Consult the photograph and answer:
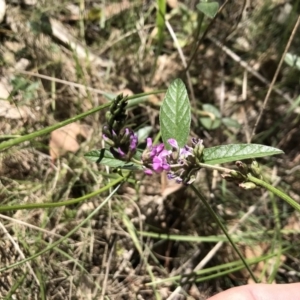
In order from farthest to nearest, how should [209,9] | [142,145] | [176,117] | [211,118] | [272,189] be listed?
[211,118]
[142,145]
[209,9]
[176,117]
[272,189]

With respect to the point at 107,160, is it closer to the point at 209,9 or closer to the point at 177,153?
the point at 177,153

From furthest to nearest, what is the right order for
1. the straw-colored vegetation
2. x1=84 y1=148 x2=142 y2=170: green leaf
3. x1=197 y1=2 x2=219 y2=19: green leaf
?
the straw-colored vegetation → x1=197 y1=2 x2=219 y2=19: green leaf → x1=84 y1=148 x2=142 y2=170: green leaf

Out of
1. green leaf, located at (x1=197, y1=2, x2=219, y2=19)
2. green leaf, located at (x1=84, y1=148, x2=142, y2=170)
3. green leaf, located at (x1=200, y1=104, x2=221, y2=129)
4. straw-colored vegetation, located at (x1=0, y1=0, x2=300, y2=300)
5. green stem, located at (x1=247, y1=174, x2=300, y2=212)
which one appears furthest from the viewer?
green leaf, located at (x1=200, y1=104, x2=221, y2=129)

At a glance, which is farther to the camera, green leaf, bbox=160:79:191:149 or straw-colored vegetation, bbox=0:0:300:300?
straw-colored vegetation, bbox=0:0:300:300

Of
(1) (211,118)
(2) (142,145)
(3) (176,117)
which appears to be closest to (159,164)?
(3) (176,117)

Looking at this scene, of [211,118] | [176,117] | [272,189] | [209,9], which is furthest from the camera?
[211,118]

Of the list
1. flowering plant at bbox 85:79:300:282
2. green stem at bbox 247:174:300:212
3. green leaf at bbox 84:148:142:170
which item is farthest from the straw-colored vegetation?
green stem at bbox 247:174:300:212

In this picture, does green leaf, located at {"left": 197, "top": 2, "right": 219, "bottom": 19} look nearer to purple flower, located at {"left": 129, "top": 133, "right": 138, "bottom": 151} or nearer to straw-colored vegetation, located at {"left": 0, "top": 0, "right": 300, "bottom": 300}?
straw-colored vegetation, located at {"left": 0, "top": 0, "right": 300, "bottom": 300}
